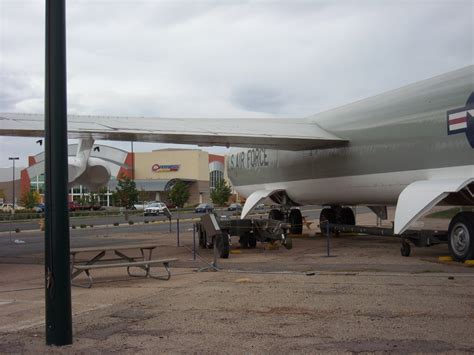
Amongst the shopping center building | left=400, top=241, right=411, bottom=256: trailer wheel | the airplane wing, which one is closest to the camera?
left=400, top=241, right=411, bottom=256: trailer wheel

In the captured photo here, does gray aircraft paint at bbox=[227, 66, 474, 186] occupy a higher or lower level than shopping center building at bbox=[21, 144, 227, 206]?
lower

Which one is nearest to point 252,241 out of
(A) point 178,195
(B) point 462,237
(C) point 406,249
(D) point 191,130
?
(D) point 191,130

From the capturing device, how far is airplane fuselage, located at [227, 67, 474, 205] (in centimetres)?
1403

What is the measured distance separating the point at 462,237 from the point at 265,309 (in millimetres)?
7225

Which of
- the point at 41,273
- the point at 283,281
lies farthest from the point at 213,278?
the point at 41,273

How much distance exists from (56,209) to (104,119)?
11384 millimetres

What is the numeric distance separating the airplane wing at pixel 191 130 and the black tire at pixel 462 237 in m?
5.44

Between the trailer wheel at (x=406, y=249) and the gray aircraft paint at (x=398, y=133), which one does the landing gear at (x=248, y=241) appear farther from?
the trailer wheel at (x=406, y=249)

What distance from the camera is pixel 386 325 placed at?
7160 millimetres

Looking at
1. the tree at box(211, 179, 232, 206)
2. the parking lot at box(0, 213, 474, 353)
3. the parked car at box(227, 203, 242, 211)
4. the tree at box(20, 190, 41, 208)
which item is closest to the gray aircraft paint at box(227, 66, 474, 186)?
the parking lot at box(0, 213, 474, 353)

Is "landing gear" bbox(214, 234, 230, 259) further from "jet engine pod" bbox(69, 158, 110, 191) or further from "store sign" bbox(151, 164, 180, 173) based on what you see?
"store sign" bbox(151, 164, 180, 173)

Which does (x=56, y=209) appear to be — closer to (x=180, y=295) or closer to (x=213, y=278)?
(x=180, y=295)

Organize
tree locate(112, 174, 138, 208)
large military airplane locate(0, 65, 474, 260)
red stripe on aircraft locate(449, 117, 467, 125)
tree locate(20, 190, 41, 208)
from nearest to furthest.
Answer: red stripe on aircraft locate(449, 117, 467, 125), large military airplane locate(0, 65, 474, 260), tree locate(112, 174, 138, 208), tree locate(20, 190, 41, 208)

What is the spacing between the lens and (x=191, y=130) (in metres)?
17.4
